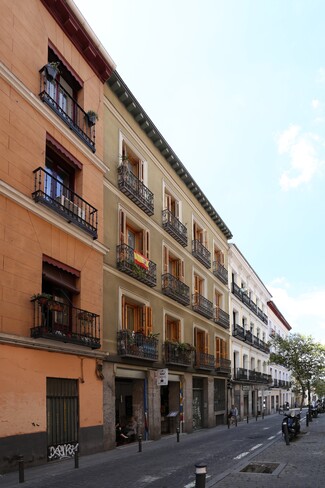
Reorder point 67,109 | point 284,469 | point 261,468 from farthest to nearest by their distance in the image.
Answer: point 67,109
point 261,468
point 284,469

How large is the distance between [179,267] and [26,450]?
1639cm

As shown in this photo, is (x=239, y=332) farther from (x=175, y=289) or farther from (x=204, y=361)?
(x=175, y=289)

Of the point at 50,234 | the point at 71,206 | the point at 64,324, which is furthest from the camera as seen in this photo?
the point at 71,206

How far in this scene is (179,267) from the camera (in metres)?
29.2

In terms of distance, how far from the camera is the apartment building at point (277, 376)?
61306mm

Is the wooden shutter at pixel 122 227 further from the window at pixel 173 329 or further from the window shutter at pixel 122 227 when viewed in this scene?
the window at pixel 173 329

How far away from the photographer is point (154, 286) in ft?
80.1

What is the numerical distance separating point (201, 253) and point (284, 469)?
19786 mm

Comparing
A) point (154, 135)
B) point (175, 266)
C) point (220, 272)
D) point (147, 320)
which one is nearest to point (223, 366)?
point (220, 272)

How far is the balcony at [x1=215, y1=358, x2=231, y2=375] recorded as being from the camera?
3394cm

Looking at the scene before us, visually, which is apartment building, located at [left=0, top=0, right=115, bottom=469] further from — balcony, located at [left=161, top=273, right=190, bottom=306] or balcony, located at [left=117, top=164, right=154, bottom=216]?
balcony, located at [left=161, top=273, right=190, bottom=306]

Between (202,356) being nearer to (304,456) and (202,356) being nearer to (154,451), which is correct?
(154,451)

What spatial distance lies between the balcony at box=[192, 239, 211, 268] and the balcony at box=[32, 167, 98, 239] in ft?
42.9

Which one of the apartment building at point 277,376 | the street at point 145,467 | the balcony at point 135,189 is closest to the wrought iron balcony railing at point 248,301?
the apartment building at point 277,376
